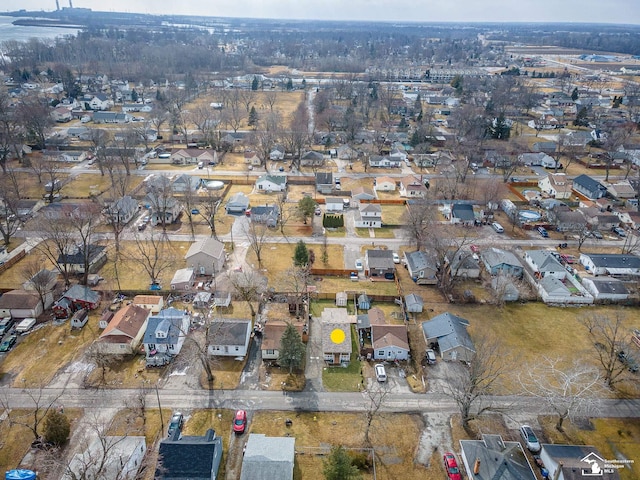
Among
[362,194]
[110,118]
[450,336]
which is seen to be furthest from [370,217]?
[110,118]

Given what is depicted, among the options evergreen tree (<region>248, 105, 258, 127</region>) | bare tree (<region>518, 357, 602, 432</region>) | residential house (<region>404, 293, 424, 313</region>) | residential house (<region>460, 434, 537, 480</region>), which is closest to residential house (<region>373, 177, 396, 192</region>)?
residential house (<region>404, 293, 424, 313</region>)

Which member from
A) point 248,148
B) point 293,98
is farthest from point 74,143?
point 293,98

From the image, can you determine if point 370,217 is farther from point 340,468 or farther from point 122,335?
point 340,468

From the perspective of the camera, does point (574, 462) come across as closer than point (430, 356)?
Yes

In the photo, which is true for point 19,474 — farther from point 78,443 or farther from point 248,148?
point 248,148

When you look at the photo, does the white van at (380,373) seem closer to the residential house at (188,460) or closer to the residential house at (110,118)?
the residential house at (188,460)

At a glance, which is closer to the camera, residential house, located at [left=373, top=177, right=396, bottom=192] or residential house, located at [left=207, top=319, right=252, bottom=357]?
residential house, located at [left=207, top=319, right=252, bottom=357]

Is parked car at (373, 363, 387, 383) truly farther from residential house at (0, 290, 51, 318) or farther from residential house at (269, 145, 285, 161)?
residential house at (269, 145, 285, 161)
